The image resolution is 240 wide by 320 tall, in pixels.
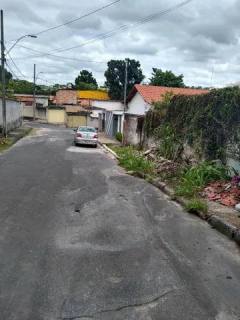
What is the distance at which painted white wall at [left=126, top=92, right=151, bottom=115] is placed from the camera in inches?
1211

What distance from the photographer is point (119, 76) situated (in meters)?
77.6

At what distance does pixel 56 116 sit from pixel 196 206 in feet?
200

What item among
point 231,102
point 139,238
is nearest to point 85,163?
point 231,102

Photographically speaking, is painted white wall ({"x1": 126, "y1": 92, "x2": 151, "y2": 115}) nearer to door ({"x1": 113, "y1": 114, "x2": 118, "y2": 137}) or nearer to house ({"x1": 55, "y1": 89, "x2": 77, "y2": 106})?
door ({"x1": 113, "y1": 114, "x2": 118, "y2": 137})

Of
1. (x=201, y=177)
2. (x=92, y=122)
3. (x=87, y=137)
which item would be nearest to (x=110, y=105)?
→ (x=92, y=122)

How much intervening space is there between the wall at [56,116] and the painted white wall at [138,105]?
3443 cm

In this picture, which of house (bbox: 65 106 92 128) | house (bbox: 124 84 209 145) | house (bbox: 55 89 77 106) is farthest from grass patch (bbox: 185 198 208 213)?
house (bbox: 55 89 77 106)

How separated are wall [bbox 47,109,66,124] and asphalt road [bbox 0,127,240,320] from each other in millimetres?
57964

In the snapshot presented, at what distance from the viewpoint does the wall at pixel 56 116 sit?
226ft

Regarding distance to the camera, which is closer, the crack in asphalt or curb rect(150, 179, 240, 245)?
the crack in asphalt

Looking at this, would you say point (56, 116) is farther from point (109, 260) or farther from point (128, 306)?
point (128, 306)

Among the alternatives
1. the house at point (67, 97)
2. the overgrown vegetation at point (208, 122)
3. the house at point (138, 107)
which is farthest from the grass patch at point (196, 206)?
the house at point (67, 97)

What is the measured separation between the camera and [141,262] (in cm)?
639

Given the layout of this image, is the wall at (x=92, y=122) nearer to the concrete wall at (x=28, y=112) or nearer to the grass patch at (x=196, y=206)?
the concrete wall at (x=28, y=112)
